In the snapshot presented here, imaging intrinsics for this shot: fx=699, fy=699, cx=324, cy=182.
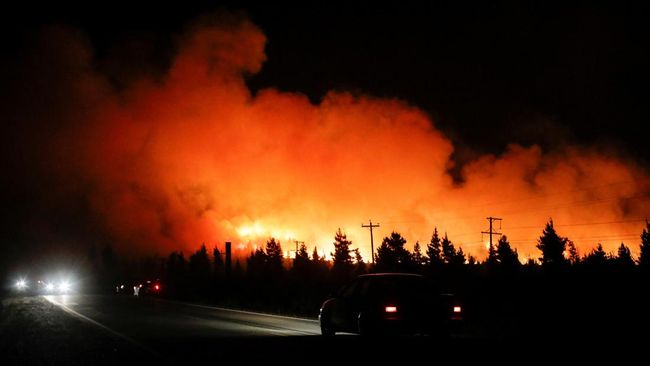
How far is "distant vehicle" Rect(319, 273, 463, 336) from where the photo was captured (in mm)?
15141

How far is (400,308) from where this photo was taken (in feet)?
49.9

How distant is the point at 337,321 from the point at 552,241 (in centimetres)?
14478

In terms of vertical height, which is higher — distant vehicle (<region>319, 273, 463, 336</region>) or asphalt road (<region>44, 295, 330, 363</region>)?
distant vehicle (<region>319, 273, 463, 336</region>)

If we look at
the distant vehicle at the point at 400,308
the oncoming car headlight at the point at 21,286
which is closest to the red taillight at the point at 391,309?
the distant vehicle at the point at 400,308

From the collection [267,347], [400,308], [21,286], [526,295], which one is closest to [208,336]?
[267,347]

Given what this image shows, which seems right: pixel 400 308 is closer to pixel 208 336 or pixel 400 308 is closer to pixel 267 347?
pixel 267 347

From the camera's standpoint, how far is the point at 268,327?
21.4m

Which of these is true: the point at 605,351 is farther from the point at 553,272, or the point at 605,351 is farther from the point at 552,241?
the point at 552,241

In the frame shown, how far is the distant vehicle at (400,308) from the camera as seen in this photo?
15.1m

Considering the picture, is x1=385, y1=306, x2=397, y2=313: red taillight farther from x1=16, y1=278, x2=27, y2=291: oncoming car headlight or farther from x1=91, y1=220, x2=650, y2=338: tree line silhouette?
x1=16, y1=278, x2=27, y2=291: oncoming car headlight

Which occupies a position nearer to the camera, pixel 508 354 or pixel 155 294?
pixel 508 354

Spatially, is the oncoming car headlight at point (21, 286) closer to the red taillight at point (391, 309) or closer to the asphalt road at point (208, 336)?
the asphalt road at point (208, 336)

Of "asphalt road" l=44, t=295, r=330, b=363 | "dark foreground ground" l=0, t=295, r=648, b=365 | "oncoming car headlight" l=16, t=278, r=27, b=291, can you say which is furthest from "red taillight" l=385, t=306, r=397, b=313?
"oncoming car headlight" l=16, t=278, r=27, b=291

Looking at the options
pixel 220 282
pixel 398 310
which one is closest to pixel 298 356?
pixel 398 310
